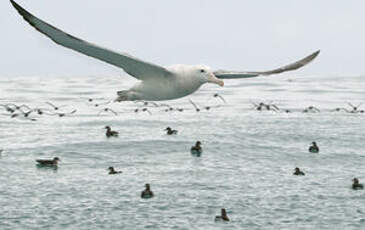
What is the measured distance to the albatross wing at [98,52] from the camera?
1573 cm

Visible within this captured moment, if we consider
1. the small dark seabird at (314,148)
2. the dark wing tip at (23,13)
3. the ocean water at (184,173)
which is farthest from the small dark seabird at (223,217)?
the small dark seabird at (314,148)

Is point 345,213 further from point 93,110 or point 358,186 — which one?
point 93,110

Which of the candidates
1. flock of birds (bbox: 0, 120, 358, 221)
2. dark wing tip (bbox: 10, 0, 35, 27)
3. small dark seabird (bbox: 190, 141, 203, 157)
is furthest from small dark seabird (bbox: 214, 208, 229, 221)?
small dark seabird (bbox: 190, 141, 203, 157)

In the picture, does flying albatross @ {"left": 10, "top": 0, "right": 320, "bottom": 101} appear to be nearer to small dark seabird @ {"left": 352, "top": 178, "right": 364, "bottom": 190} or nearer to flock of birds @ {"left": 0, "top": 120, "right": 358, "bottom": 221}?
flock of birds @ {"left": 0, "top": 120, "right": 358, "bottom": 221}

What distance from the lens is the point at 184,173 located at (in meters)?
41.4

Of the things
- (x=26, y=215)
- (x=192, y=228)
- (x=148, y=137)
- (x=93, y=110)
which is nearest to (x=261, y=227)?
(x=192, y=228)

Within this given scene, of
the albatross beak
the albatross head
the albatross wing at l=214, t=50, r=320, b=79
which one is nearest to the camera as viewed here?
the albatross head

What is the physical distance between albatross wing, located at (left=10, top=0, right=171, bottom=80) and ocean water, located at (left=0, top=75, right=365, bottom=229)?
11.2 m

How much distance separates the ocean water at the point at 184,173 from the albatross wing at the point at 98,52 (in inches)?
442

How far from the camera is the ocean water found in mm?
31156

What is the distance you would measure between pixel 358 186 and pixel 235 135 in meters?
23.5

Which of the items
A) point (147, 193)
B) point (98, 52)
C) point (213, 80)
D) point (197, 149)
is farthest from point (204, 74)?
point (197, 149)

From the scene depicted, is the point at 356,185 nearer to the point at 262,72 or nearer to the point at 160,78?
the point at 262,72

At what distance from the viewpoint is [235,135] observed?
59375mm
